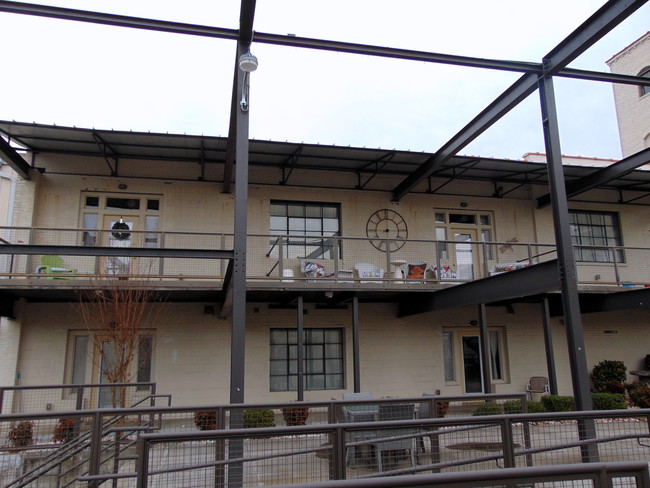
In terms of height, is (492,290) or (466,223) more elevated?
(466,223)

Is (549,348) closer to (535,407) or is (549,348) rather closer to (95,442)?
(535,407)

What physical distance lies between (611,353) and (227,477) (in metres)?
14.4

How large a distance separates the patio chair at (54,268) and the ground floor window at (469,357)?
394 inches

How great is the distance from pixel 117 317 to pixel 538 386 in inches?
447

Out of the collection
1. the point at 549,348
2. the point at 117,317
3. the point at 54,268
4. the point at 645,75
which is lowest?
the point at 549,348

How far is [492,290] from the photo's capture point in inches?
398

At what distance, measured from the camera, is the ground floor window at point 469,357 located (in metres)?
14.6

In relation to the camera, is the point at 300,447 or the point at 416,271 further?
the point at 416,271

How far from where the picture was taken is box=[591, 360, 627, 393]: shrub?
14195 millimetres

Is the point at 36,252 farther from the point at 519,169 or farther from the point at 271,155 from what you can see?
the point at 519,169

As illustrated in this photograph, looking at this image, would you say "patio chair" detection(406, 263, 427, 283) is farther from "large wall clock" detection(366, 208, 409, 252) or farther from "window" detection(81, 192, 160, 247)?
"window" detection(81, 192, 160, 247)

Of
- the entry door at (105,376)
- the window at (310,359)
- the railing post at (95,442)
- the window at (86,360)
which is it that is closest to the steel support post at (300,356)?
the window at (310,359)

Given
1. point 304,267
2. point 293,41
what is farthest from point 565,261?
point 304,267

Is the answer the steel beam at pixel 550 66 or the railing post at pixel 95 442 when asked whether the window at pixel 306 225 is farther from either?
the railing post at pixel 95 442
